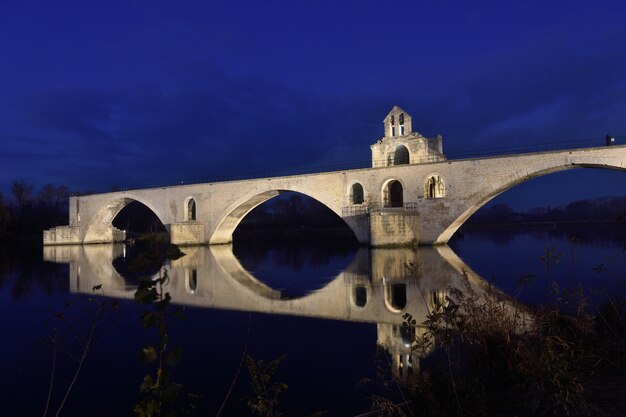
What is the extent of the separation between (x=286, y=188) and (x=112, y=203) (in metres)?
21.5

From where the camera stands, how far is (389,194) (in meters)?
29.5

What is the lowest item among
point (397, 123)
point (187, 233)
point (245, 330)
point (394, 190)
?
point (245, 330)

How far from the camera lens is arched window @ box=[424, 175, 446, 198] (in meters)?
26.1

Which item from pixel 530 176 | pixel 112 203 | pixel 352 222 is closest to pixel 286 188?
pixel 352 222

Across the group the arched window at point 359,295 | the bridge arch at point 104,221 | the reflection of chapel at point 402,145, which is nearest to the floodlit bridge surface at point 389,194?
the reflection of chapel at point 402,145

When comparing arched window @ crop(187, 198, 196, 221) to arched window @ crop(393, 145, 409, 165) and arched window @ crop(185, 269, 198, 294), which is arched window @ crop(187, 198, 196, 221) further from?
arched window @ crop(185, 269, 198, 294)

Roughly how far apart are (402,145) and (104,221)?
33347 millimetres

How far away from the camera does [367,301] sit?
973 cm

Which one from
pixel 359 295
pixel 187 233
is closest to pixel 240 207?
pixel 187 233

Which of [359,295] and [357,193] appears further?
[357,193]

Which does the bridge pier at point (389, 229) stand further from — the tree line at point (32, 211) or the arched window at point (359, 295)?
the tree line at point (32, 211)

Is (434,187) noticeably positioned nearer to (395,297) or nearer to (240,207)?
(240,207)

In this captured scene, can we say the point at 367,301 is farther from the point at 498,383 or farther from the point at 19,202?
the point at 19,202

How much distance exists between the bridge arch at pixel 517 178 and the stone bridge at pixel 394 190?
40mm
